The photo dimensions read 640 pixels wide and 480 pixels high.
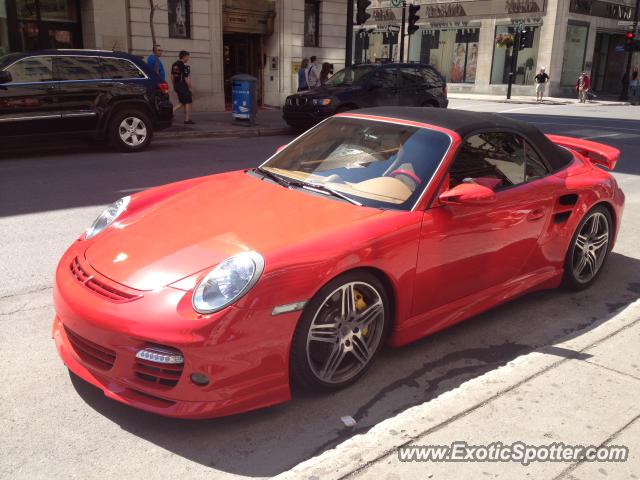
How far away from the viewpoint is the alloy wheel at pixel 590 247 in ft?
15.8

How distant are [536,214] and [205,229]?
2.30 m

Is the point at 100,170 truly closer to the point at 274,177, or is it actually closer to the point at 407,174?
the point at 274,177

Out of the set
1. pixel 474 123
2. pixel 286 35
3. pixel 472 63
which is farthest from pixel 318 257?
pixel 472 63

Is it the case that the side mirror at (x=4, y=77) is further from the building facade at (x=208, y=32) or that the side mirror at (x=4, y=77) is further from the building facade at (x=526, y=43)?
the building facade at (x=526, y=43)

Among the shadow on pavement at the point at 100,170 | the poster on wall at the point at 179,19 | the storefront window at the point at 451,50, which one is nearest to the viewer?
the shadow on pavement at the point at 100,170

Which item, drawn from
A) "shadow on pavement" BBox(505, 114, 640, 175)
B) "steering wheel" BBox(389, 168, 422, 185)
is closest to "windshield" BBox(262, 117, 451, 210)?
"steering wheel" BBox(389, 168, 422, 185)

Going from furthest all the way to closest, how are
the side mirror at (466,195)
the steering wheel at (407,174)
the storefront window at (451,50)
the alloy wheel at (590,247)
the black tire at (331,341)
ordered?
the storefront window at (451,50) → the alloy wheel at (590,247) → the steering wheel at (407,174) → the side mirror at (466,195) → the black tire at (331,341)

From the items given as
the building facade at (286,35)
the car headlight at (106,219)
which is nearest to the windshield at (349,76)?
the building facade at (286,35)

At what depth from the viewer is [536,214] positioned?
4238 mm

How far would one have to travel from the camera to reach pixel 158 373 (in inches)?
109

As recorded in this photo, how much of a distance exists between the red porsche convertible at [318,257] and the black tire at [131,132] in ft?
25.6

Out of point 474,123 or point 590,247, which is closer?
point 474,123

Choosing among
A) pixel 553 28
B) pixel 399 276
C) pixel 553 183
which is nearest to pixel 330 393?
pixel 399 276

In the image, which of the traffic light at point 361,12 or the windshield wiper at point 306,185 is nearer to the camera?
the windshield wiper at point 306,185
